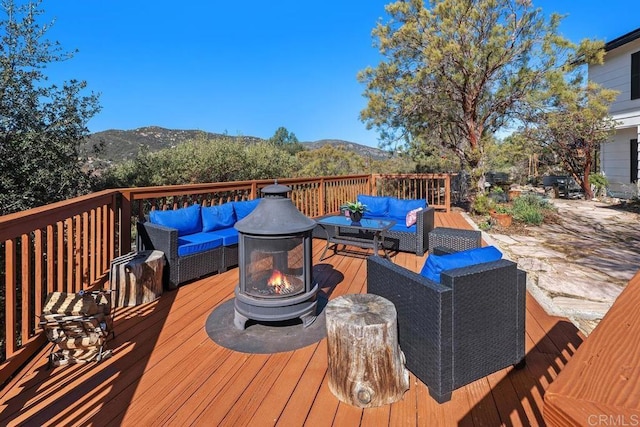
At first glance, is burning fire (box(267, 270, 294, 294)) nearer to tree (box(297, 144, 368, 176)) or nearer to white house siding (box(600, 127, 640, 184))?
tree (box(297, 144, 368, 176))

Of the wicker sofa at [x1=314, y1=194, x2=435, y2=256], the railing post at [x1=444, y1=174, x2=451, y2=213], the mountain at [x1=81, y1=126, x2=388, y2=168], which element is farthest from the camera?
the mountain at [x1=81, y1=126, x2=388, y2=168]

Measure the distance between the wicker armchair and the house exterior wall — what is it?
1144 centimetres

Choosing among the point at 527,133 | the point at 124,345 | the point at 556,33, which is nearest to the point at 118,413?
the point at 124,345

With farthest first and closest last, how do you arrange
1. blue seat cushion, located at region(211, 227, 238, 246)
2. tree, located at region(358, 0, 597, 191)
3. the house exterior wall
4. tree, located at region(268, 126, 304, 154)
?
tree, located at region(268, 126, 304, 154), the house exterior wall, tree, located at region(358, 0, 597, 191), blue seat cushion, located at region(211, 227, 238, 246)

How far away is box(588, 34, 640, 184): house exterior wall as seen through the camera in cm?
973

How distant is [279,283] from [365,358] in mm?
1030

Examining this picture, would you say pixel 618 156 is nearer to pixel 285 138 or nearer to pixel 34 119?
pixel 34 119

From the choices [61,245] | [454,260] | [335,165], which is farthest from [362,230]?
[335,165]

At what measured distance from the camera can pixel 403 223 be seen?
503 centimetres

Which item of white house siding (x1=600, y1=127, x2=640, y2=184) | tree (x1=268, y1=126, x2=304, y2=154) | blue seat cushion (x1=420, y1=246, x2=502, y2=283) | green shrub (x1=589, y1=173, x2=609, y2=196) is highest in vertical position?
tree (x1=268, y1=126, x2=304, y2=154)

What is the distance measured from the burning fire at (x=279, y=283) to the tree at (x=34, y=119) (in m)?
5.55

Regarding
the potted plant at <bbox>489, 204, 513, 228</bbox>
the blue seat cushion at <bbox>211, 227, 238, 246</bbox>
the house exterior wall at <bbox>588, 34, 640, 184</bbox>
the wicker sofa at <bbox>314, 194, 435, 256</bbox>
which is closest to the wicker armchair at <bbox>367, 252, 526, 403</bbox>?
the blue seat cushion at <bbox>211, 227, 238, 246</bbox>

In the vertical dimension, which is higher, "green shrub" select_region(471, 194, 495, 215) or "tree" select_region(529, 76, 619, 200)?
"tree" select_region(529, 76, 619, 200)

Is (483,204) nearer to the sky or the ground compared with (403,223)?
nearer to the sky
